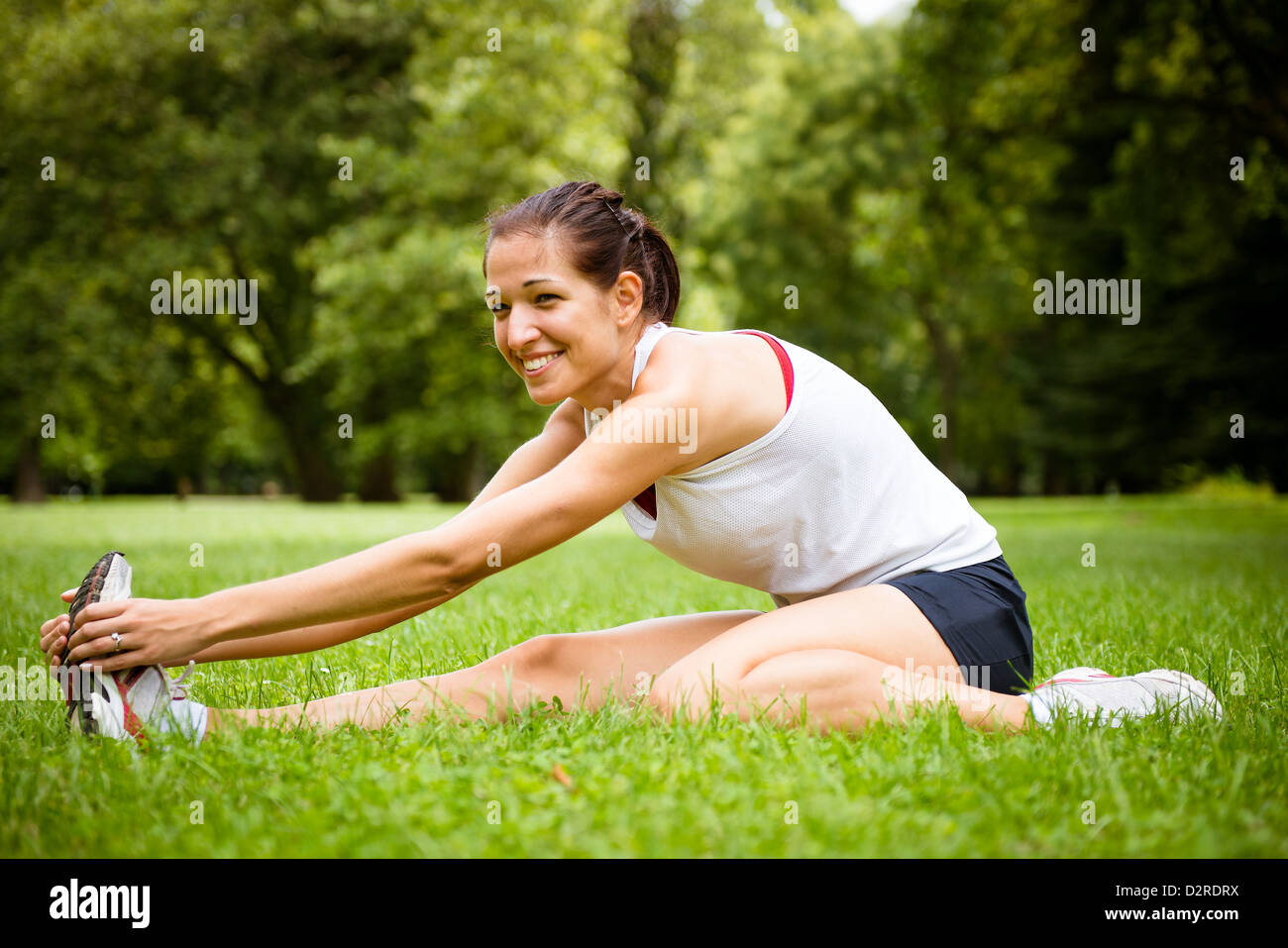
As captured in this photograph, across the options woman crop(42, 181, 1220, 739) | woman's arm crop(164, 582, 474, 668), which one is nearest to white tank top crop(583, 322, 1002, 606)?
woman crop(42, 181, 1220, 739)

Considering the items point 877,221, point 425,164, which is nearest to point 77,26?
point 425,164

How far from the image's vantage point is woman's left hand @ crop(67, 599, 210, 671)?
7.34 ft

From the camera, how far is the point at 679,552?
9.42 ft

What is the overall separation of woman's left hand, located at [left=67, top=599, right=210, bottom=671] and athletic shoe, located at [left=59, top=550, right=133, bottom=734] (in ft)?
0.22

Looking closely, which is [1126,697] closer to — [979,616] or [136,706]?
[979,616]

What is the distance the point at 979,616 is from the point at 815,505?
21.8 inches

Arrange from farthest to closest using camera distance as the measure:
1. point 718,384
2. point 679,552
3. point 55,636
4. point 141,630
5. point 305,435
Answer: point 305,435 < point 679,552 < point 718,384 < point 55,636 < point 141,630

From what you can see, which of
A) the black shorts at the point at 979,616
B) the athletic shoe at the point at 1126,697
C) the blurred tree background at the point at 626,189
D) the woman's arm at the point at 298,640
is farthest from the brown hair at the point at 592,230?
the blurred tree background at the point at 626,189

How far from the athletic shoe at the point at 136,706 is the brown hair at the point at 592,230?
130cm

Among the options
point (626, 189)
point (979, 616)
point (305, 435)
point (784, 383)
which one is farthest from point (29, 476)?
point (979, 616)

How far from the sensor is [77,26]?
18188 mm
